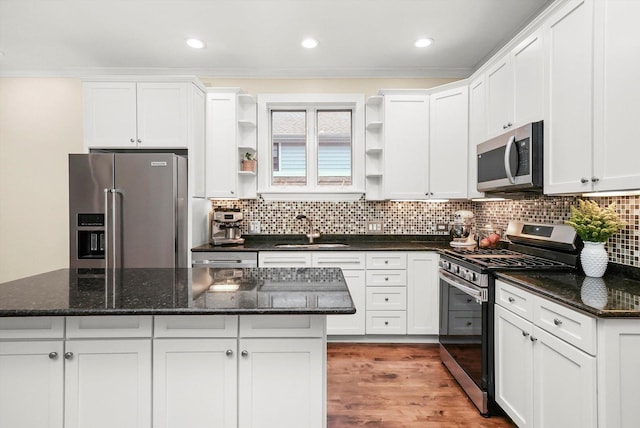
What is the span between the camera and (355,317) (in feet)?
11.5

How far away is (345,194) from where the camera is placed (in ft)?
13.2

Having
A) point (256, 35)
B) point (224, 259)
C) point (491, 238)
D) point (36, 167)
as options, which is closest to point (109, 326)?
point (224, 259)

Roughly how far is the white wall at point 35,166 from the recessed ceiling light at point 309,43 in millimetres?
2600

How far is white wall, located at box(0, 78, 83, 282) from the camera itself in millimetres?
3900

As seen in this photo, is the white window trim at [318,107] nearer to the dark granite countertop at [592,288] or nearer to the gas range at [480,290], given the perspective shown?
the gas range at [480,290]

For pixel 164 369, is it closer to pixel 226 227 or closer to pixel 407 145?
pixel 226 227

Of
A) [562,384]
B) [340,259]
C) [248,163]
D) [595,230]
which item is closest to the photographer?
[562,384]

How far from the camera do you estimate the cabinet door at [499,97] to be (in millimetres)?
2615

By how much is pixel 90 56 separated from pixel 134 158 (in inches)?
55.1

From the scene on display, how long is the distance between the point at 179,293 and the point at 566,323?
1.74 meters

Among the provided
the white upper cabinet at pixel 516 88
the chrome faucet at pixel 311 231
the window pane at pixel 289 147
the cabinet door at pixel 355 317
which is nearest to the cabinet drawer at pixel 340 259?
the cabinet door at pixel 355 317

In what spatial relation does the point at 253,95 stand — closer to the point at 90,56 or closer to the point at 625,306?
the point at 90,56

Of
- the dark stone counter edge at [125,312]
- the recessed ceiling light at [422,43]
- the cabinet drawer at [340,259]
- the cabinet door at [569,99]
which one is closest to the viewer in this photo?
the dark stone counter edge at [125,312]

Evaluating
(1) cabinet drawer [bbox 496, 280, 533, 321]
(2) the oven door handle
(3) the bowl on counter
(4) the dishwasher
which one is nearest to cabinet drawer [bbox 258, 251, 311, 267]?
(4) the dishwasher
